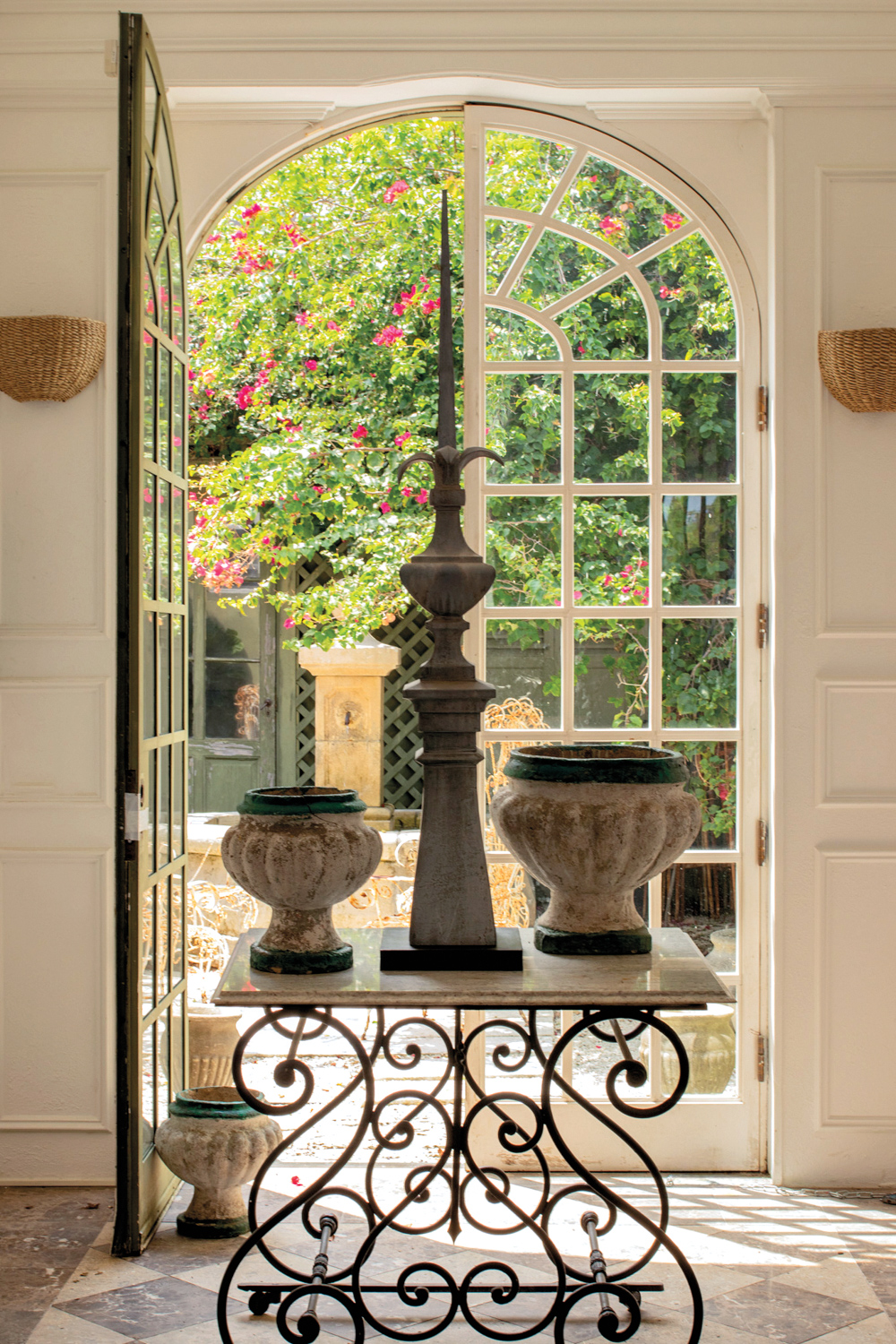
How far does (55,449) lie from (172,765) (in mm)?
861

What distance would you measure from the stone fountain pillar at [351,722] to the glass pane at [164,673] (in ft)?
11.0

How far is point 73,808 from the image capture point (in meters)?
3.02

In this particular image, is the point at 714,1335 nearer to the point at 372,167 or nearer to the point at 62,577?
the point at 62,577

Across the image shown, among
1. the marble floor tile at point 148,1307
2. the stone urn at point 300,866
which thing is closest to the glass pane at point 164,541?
the stone urn at point 300,866

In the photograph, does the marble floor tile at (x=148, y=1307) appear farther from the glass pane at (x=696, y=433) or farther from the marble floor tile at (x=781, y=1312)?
the glass pane at (x=696, y=433)

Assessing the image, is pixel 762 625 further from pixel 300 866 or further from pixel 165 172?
pixel 165 172

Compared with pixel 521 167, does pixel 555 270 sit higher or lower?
lower

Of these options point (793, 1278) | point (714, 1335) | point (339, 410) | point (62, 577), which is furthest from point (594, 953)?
point (339, 410)

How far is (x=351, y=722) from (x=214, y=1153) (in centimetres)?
374

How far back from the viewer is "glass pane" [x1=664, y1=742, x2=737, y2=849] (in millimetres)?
3143

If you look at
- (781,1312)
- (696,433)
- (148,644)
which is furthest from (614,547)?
(781,1312)

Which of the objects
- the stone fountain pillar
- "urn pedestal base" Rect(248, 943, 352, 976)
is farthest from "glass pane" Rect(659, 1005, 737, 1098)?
the stone fountain pillar

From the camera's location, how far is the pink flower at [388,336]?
6.05 m

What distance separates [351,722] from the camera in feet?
20.5
